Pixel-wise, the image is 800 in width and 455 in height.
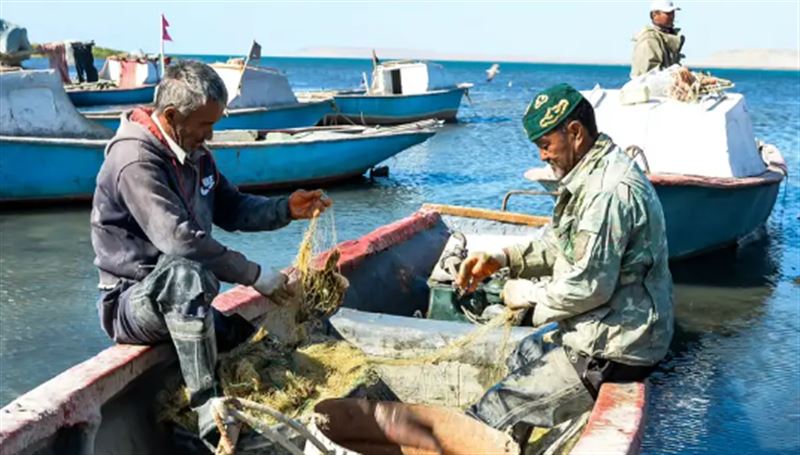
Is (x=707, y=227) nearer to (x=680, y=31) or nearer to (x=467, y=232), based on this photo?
(x=680, y=31)

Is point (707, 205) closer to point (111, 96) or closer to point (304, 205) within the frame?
point (304, 205)

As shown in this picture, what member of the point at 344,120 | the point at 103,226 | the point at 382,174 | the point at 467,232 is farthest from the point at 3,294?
the point at 344,120

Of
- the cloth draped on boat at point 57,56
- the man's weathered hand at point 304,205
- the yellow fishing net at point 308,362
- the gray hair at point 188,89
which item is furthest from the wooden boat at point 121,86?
the gray hair at point 188,89

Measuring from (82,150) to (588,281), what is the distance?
11580mm

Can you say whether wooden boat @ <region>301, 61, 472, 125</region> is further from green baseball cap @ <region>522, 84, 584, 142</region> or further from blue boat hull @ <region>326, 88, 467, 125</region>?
green baseball cap @ <region>522, 84, 584, 142</region>

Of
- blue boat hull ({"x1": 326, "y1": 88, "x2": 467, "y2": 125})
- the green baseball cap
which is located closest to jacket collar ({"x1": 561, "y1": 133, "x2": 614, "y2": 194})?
the green baseball cap

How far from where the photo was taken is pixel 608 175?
3420 mm

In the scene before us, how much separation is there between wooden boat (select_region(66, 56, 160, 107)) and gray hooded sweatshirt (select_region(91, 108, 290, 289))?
59.9 ft

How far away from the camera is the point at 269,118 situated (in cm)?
1944

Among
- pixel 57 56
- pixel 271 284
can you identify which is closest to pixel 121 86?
pixel 57 56

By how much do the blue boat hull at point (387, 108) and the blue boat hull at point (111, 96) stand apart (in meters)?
4.62

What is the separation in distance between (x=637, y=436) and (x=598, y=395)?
30 cm

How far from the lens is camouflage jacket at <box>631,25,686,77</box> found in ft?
33.7

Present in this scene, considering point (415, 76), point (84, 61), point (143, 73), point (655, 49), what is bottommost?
point (415, 76)
